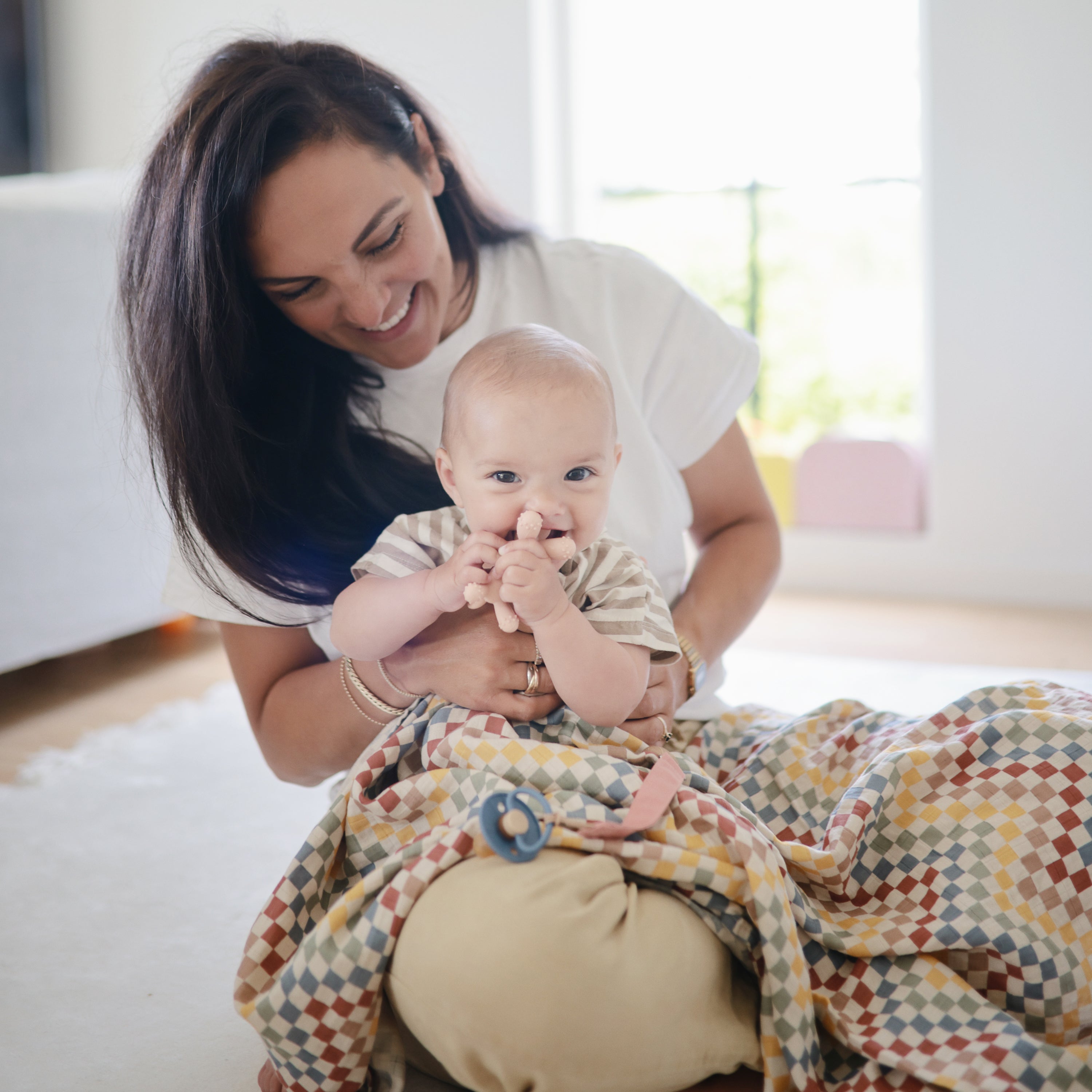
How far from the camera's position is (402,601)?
33.1 inches

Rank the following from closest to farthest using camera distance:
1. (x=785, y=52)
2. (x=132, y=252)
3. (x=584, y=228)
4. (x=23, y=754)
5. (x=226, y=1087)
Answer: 1. (x=226, y=1087)
2. (x=132, y=252)
3. (x=23, y=754)
4. (x=785, y=52)
5. (x=584, y=228)

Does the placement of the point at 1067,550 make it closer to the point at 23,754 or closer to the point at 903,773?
the point at 903,773

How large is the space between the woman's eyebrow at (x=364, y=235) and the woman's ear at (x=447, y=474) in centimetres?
22

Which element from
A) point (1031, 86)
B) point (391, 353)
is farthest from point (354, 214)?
point (1031, 86)

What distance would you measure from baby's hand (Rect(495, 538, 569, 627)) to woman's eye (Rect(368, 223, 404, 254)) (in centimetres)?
35

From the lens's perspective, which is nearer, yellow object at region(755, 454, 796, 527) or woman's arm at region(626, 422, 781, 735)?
woman's arm at region(626, 422, 781, 735)

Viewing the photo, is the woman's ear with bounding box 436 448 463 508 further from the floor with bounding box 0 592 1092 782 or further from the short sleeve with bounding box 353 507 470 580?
the floor with bounding box 0 592 1092 782

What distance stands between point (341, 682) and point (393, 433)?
256 mm

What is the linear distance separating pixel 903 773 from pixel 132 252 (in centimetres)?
81

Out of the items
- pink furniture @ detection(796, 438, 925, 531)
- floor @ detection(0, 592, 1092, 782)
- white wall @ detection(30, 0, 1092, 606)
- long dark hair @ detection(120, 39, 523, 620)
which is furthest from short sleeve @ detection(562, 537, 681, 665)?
pink furniture @ detection(796, 438, 925, 531)

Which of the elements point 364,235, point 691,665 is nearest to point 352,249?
point 364,235

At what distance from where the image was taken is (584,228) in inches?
124

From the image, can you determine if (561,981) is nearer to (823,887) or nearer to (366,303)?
(823,887)

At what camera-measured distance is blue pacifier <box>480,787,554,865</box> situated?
0.73 m
